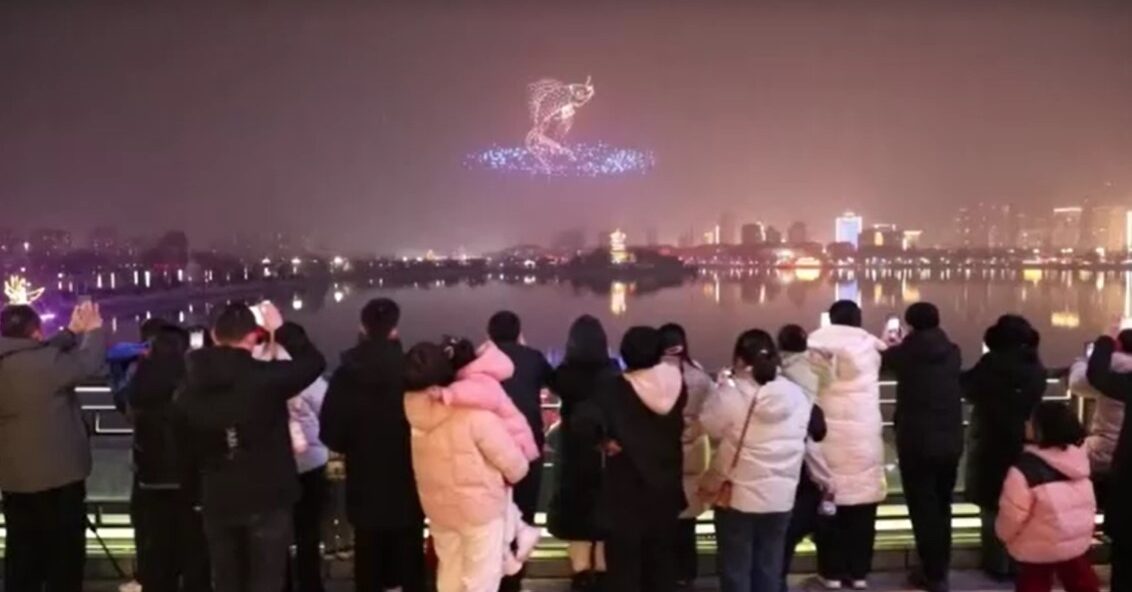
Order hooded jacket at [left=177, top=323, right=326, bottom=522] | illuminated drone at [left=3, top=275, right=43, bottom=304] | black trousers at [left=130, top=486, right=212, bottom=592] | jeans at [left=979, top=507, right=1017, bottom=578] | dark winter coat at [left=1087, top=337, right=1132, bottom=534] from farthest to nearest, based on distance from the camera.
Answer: illuminated drone at [left=3, top=275, right=43, bottom=304]
jeans at [left=979, top=507, right=1017, bottom=578]
black trousers at [left=130, top=486, right=212, bottom=592]
dark winter coat at [left=1087, top=337, right=1132, bottom=534]
hooded jacket at [left=177, top=323, right=326, bottom=522]

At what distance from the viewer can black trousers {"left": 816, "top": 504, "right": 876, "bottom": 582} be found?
124 inches

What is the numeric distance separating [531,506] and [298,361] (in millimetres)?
1048

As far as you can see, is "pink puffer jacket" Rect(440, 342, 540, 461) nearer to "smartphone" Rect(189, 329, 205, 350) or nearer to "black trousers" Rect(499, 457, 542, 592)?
"black trousers" Rect(499, 457, 542, 592)

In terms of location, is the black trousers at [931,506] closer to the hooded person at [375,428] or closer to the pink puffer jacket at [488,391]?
the pink puffer jacket at [488,391]

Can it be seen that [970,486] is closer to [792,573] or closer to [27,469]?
[792,573]

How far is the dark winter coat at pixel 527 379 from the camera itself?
9.96 ft

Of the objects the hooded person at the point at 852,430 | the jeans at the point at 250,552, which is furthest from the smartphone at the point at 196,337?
the hooded person at the point at 852,430

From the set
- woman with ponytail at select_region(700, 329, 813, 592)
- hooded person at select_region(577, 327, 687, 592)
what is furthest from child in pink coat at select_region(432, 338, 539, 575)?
woman with ponytail at select_region(700, 329, 813, 592)

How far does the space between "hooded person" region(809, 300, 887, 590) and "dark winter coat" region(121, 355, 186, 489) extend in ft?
6.33

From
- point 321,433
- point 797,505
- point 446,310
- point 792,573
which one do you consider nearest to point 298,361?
point 321,433

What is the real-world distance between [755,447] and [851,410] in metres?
0.55

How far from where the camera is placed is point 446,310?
453 inches

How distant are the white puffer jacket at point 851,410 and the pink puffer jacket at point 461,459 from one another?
110cm

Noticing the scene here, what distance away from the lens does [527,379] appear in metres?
3.06
